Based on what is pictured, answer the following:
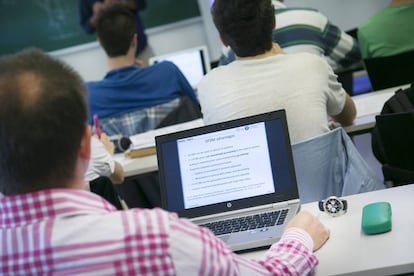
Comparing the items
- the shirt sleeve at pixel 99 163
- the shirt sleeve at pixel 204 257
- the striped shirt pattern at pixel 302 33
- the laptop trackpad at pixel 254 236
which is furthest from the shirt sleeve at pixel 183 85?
the shirt sleeve at pixel 204 257

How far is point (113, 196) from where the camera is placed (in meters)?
2.40

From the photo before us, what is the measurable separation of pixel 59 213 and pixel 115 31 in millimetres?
2887

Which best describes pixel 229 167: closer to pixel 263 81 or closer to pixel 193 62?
pixel 263 81

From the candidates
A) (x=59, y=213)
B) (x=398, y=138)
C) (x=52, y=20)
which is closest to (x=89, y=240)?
(x=59, y=213)

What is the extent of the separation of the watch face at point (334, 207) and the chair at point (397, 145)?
1.52 ft

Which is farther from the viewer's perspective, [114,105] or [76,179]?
[114,105]

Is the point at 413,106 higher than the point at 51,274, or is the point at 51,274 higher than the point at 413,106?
the point at 51,274

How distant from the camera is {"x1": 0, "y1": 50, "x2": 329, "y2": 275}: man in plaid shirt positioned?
37.9 inches

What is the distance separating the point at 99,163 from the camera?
2.63 metres

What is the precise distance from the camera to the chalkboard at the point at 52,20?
6164mm

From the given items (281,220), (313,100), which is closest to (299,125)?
(313,100)

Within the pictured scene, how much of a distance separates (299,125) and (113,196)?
2.67 ft

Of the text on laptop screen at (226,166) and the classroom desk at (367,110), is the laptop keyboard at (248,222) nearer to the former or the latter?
the text on laptop screen at (226,166)

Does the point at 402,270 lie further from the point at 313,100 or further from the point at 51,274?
the point at 313,100
